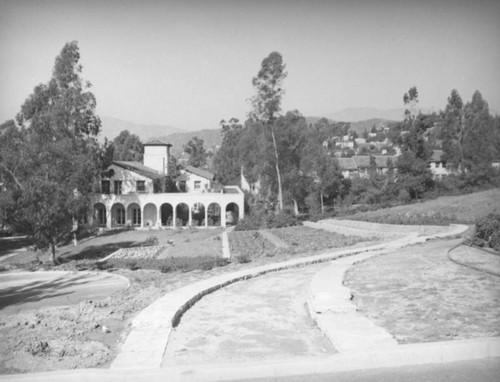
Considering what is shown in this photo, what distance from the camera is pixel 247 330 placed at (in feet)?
23.2

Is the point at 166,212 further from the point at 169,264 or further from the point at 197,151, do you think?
the point at 197,151

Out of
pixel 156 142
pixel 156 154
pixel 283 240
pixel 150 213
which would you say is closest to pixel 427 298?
pixel 283 240

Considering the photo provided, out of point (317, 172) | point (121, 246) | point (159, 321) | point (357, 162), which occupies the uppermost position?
point (357, 162)

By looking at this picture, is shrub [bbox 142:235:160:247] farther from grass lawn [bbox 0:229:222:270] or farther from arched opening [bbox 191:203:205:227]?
arched opening [bbox 191:203:205:227]

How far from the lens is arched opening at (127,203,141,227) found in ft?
161

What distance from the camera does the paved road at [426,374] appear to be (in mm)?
5043

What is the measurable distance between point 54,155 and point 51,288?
15763mm

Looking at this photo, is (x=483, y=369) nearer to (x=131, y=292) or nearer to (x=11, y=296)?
(x=131, y=292)

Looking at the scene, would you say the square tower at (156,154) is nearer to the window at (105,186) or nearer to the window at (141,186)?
the window at (141,186)

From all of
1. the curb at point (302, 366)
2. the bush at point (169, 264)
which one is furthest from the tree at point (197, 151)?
the curb at point (302, 366)

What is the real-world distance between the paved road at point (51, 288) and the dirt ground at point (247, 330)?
6.26 meters

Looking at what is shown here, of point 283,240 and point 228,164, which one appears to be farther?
point 228,164

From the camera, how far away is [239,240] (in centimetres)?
3061

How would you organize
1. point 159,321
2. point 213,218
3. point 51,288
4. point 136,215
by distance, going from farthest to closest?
point 213,218
point 136,215
point 51,288
point 159,321
